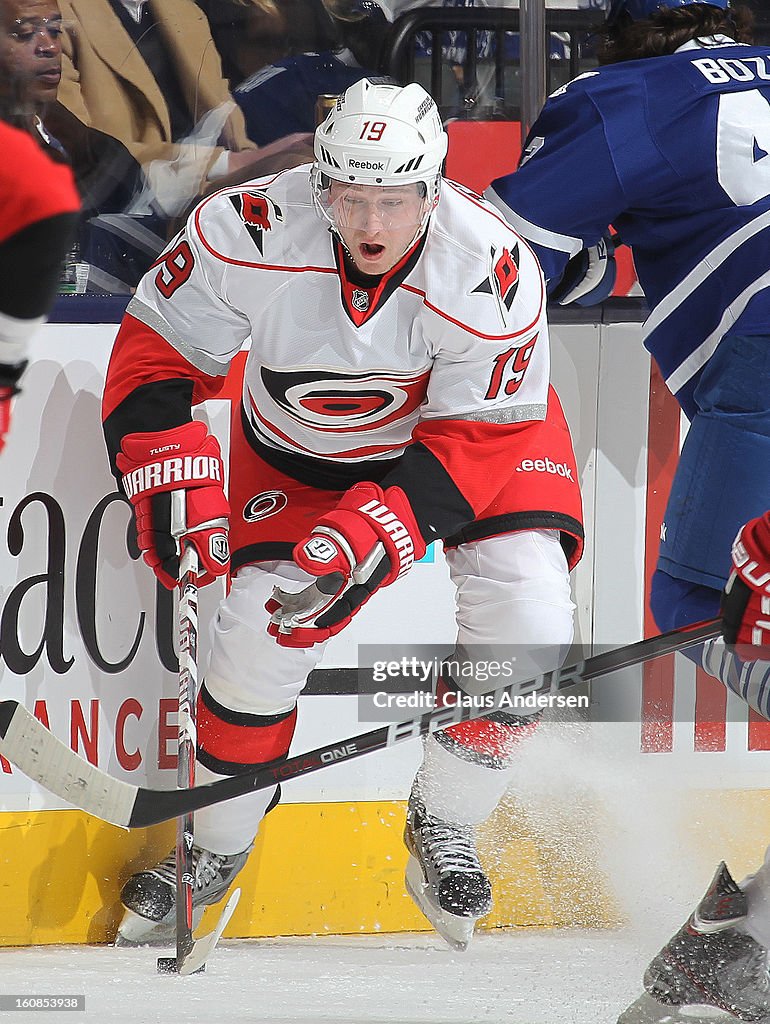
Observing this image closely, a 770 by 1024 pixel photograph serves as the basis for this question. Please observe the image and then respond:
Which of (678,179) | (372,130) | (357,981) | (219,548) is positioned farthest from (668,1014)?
(372,130)

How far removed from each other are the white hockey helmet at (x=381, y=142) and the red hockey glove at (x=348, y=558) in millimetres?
422

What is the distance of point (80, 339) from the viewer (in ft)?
7.06

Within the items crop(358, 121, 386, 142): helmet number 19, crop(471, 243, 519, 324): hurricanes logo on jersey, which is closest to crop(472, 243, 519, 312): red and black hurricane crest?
crop(471, 243, 519, 324): hurricanes logo on jersey

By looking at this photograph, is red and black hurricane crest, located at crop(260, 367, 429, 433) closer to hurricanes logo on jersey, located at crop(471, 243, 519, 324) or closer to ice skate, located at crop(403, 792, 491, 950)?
hurricanes logo on jersey, located at crop(471, 243, 519, 324)

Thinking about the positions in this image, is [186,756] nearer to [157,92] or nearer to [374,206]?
[374,206]

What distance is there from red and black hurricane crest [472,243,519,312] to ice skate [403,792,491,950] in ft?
2.83

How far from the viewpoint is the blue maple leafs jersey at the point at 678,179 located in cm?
193

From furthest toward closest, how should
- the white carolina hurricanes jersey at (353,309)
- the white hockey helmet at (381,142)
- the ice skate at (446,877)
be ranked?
the ice skate at (446,877)
the white carolina hurricanes jersey at (353,309)
the white hockey helmet at (381,142)

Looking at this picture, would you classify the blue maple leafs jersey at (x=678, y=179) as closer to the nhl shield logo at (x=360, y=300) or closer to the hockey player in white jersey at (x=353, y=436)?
the hockey player in white jersey at (x=353, y=436)

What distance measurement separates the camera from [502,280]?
182 centimetres

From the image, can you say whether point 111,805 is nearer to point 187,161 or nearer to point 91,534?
point 91,534

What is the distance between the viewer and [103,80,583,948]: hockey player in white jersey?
1.79m

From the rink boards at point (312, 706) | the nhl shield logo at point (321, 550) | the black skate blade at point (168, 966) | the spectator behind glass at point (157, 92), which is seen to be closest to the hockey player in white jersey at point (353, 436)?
the nhl shield logo at point (321, 550)

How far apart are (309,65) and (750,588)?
4.51 feet
